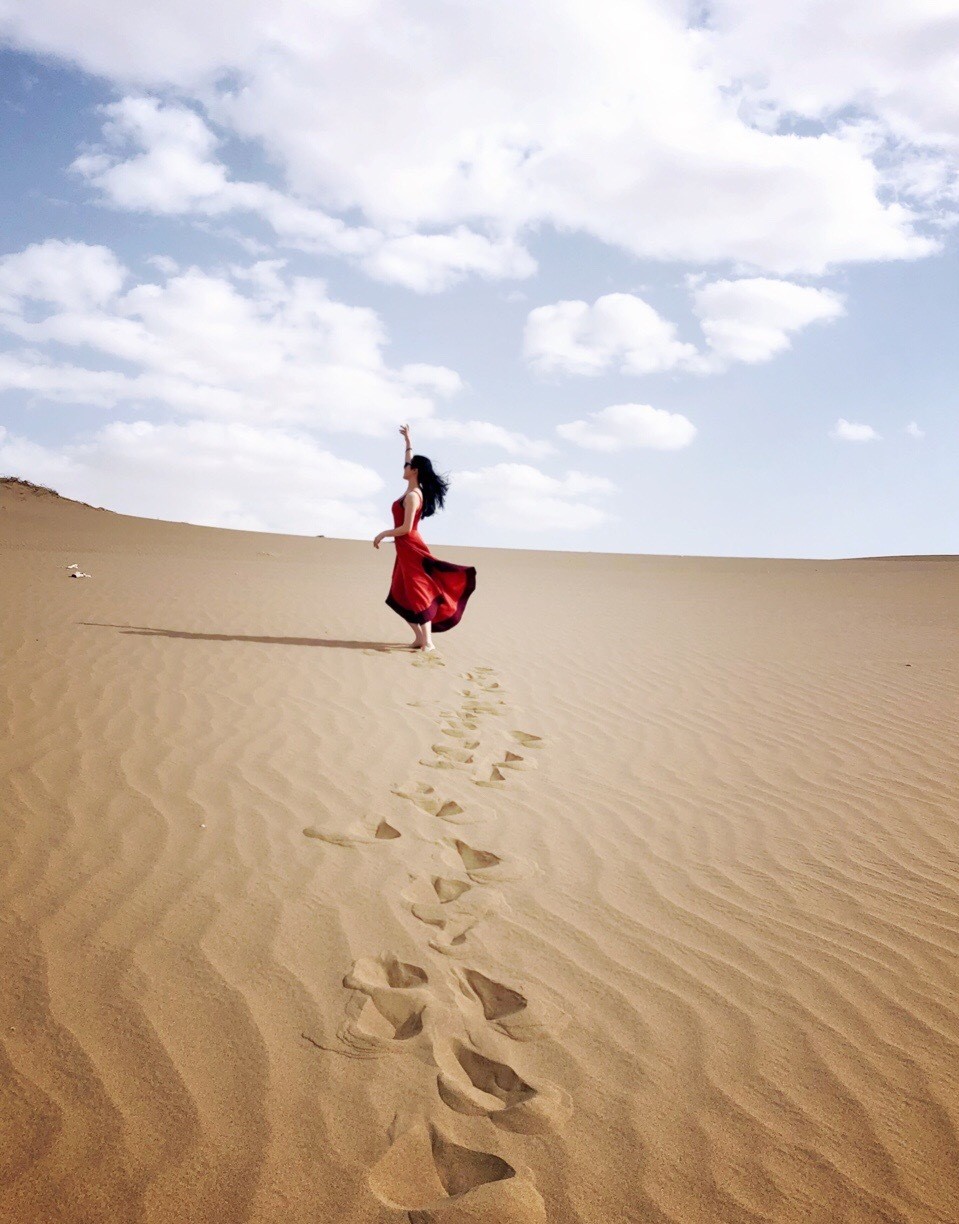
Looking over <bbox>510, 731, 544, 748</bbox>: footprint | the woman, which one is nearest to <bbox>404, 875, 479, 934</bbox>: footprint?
<bbox>510, 731, 544, 748</bbox>: footprint

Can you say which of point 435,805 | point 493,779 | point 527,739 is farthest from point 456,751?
point 435,805

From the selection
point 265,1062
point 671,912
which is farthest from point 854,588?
point 265,1062

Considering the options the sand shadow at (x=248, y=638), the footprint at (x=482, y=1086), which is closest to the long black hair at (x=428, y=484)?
the sand shadow at (x=248, y=638)

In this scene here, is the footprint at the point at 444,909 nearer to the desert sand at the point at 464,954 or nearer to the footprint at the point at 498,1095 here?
the desert sand at the point at 464,954

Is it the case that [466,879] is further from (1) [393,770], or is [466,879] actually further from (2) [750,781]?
(2) [750,781]

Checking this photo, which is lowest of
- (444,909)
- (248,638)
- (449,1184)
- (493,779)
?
(449,1184)

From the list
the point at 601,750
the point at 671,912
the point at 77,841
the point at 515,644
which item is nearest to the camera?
the point at 671,912

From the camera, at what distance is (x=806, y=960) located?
2725 mm

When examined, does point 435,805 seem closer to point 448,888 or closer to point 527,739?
point 448,888

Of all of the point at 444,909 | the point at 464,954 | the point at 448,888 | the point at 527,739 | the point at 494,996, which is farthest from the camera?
the point at 527,739

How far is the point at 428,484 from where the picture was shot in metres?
7.67

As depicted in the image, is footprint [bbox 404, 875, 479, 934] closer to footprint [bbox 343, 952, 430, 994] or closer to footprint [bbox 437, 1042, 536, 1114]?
footprint [bbox 343, 952, 430, 994]

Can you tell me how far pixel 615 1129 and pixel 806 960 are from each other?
1.20 metres

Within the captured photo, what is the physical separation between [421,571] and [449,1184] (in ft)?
21.1
